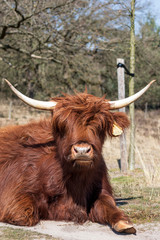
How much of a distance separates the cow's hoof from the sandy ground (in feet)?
0.14

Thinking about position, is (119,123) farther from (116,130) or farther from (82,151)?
(82,151)

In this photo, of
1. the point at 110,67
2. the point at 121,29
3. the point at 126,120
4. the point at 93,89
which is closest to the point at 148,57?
the point at 121,29

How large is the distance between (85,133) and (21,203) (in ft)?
3.32

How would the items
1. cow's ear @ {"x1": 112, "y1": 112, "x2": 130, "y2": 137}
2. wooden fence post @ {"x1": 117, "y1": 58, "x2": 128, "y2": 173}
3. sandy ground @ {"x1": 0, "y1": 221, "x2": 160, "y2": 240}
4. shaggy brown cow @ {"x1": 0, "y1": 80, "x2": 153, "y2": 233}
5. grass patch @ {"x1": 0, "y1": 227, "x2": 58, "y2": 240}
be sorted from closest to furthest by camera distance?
grass patch @ {"x1": 0, "y1": 227, "x2": 58, "y2": 240} → sandy ground @ {"x1": 0, "y1": 221, "x2": 160, "y2": 240} → shaggy brown cow @ {"x1": 0, "y1": 80, "x2": 153, "y2": 233} → cow's ear @ {"x1": 112, "y1": 112, "x2": 130, "y2": 137} → wooden fence post @ {"x1": 117, "y1": 58, "x2": 128, "y2": 173}

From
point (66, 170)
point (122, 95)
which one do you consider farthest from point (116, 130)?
point (122, 95)

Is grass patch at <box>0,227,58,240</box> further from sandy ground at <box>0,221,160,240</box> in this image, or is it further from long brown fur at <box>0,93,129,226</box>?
long brown fur at <box>0,93,129,226</box>

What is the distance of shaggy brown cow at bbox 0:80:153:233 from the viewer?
3.32 metres

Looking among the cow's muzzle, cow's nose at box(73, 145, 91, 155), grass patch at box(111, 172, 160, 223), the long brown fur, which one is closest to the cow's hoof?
the long brown fur

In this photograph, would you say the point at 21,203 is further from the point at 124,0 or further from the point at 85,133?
the point at 124,0

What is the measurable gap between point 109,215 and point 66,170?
65 centimetres

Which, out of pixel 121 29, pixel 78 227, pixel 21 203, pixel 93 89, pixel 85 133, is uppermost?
pixel 121 29

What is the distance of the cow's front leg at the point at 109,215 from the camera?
308cm

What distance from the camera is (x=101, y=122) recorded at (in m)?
3.47

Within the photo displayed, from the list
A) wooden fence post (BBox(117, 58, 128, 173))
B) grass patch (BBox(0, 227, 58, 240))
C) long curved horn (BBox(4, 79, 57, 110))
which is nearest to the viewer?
grass patch (BBox(0, 227, 58, 240))
